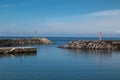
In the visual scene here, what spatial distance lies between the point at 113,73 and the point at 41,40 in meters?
95.2

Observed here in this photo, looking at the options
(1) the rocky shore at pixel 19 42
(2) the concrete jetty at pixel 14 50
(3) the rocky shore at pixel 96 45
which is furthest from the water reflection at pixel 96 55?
(1) the rocky shore at pixel 19 42

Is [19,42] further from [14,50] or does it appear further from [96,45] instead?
[14,50]

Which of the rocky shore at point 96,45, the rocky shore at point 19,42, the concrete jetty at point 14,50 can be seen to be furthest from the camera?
the rocky shore at point 19,42

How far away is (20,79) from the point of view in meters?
26.1

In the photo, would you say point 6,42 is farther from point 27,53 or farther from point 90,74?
point 90,74

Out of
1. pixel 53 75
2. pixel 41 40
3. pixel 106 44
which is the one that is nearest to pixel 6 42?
pixel 41 40

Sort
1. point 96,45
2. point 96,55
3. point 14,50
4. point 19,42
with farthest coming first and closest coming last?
1. point 19,42
2. point 96,45
3. point 14,50
4. point 96,55

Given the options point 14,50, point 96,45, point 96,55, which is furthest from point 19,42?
point 96,55

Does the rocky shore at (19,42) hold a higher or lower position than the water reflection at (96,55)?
higher

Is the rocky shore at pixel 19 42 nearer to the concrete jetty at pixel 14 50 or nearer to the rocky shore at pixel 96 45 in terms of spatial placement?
the rocky shore at pixel 96 45

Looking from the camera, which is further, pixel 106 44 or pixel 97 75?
pixel 106 44

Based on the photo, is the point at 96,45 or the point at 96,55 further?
the point at 96,45

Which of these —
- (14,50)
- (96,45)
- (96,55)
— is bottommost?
(96,55)

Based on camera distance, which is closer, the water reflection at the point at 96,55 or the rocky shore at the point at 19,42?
the water reflection at the point at 96,55
